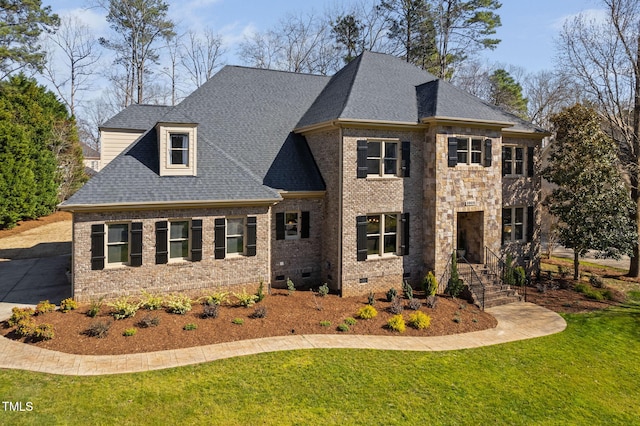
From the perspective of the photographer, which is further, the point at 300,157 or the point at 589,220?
the point at 589,220

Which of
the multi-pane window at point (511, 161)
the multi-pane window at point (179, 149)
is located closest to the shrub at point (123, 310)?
the multi-pane window at point (179, 149)

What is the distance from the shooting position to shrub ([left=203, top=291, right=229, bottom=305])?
566 inches

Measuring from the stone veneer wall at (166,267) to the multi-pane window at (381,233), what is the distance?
13.7 ft

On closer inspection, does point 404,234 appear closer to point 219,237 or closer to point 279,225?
point 279,225

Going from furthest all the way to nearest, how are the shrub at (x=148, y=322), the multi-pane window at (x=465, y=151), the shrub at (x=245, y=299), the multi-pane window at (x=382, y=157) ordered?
1. the multi-pane window at (x=465, y=151)
2. the multi-pane window at (x=382, y=157)
3. the shrub at (x=245, y=299)
4. the shrub at (x=148, y=322)

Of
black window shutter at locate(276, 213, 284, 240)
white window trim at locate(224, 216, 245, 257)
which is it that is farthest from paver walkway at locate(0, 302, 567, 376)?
black window shutter at locate(276, 213, 284, 240)

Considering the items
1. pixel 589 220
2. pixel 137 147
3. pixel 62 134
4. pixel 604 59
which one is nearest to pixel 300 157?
pixel 137 147

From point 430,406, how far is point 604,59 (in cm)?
2182

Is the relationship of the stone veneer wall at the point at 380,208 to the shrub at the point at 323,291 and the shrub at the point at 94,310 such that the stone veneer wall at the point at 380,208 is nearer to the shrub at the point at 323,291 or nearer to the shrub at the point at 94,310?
the shrub at the point at 323,291

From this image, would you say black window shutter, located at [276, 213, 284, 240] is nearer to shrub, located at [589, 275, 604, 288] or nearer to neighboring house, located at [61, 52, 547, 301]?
neighboring house, located at [61, 52, 547, 301]

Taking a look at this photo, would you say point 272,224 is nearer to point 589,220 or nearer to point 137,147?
point 137,147

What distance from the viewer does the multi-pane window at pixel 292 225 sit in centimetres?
1762

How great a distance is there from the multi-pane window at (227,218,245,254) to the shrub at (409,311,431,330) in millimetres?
6724

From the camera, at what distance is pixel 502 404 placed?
31.3 ft
